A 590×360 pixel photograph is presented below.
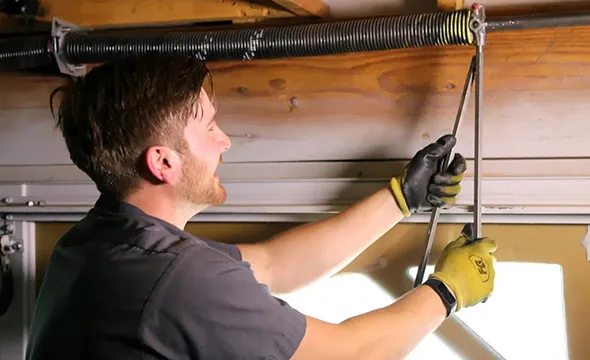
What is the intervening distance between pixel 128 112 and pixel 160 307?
0.31 meters

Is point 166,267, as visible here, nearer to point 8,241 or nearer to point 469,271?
point 469,271

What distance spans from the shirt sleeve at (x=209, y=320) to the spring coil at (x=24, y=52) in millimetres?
764

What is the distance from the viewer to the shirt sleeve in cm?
90

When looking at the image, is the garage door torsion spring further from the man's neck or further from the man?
the man's neck

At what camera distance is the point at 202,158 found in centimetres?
107

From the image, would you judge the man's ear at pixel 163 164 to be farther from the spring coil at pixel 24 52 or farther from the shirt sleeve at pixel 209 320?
the spring coil at pixel 24 52

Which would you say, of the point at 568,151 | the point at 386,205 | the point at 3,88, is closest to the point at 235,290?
the point at 386,205

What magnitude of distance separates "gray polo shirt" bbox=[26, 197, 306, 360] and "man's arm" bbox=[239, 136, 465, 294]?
336 mm

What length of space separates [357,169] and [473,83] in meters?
0.29

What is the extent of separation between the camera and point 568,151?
1265mm

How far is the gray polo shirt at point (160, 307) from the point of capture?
901mm

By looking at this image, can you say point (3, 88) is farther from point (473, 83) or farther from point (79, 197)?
point (473, 83)

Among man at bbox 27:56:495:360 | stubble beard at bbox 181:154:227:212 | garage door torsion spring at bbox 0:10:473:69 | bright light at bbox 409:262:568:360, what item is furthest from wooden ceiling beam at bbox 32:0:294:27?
bright light at bbox 409:262:568:360

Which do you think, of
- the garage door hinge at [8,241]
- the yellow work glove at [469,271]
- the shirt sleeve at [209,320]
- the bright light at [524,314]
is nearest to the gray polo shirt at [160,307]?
the shirt sleeve at [209,320]
